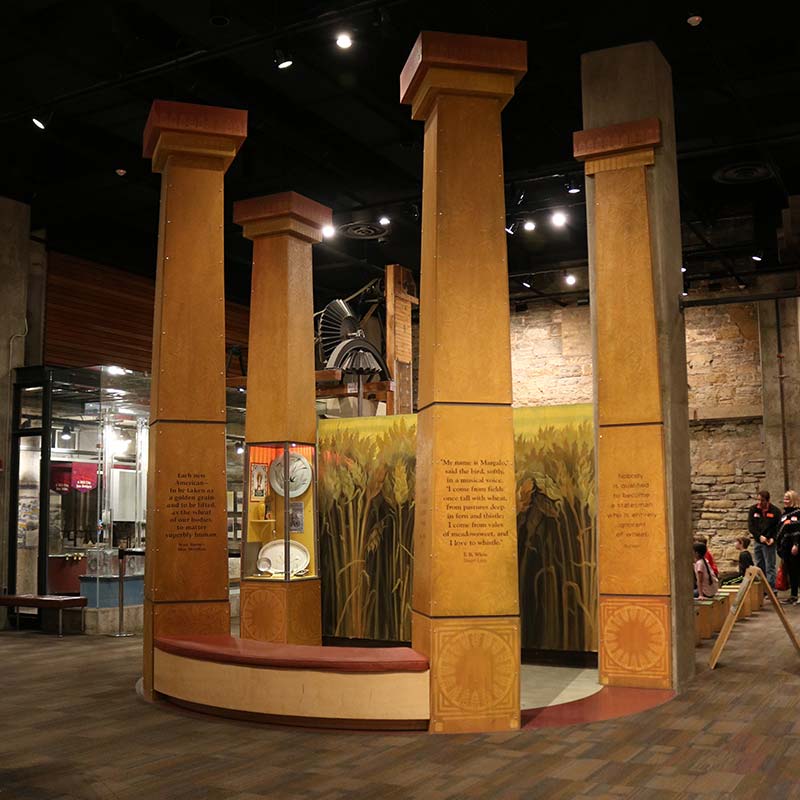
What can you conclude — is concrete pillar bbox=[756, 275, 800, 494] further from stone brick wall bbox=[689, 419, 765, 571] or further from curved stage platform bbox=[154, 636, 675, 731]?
curved stage platform bbox=[154, 636, 675, 731]

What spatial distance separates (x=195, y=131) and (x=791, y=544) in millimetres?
9170

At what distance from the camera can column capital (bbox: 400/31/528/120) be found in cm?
577

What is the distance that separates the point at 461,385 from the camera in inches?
226

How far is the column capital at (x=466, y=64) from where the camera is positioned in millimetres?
5770

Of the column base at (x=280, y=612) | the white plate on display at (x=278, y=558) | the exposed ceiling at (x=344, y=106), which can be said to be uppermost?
the exposed ceiling at (x=344, y=106)

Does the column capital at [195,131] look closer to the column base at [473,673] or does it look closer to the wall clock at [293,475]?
the wall clock at [293,475]

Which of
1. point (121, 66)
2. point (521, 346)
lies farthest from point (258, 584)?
point (521, 346)

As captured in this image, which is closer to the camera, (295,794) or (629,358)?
(295,794)

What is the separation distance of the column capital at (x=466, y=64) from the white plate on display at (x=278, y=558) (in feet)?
13.5

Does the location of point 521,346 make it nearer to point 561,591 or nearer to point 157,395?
point 561,591

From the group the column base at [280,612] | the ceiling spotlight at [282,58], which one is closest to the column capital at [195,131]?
the ceiling spotlight at [282,58]

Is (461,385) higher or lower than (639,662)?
higher

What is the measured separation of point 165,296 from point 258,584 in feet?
8.84

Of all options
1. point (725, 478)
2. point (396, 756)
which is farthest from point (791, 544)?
point (396, 756)
